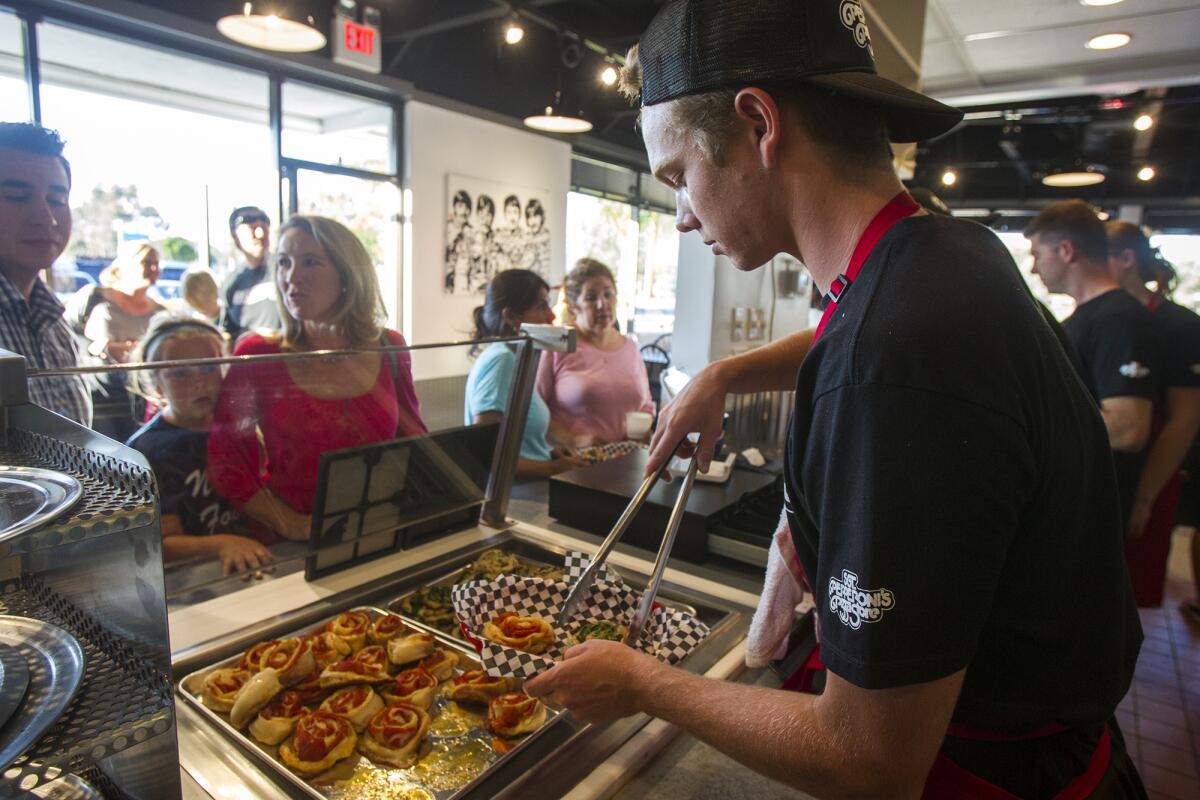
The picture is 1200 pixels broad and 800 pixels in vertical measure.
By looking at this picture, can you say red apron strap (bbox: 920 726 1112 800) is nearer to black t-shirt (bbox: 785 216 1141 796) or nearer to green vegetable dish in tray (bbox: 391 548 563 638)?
black t-shirt (bbox: 785 216 1141 796)

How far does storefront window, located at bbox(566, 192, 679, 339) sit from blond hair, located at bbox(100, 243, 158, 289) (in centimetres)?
410

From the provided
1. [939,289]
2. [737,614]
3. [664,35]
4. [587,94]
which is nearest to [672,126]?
[664,35]

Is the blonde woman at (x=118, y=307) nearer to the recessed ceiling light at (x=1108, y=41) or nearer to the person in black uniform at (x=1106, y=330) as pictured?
the person in black uniform at (x=1106, y=330)

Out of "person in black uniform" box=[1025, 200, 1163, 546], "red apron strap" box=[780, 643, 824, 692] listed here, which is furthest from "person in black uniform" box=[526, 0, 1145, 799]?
"person in black uniform" box=[1025, 200, 1163, 546]

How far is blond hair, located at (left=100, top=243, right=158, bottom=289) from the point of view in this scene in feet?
13.3

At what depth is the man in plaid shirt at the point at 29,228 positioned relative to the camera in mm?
1871

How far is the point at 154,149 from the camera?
4.32 m

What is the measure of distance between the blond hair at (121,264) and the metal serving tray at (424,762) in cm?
369

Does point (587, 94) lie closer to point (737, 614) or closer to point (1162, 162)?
point (737, 614)

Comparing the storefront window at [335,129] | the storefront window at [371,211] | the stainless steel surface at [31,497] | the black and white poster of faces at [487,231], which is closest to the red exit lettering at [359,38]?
the storefront window at [335,129]

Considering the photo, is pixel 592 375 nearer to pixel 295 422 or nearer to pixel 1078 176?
pixel 295 422

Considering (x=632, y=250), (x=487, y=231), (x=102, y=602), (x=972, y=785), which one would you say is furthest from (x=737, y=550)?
(x=632, y=250)

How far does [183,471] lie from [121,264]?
3.65 meters

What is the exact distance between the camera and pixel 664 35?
0.85m
